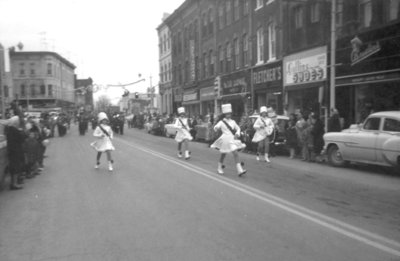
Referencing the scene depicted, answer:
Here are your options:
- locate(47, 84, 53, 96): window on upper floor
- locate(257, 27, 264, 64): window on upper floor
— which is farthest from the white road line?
locate(47, 84, 53, 96): window on upper floor

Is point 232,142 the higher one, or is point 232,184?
point 232,142

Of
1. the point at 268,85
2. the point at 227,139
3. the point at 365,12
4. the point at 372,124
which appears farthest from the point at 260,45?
the point at 227,139

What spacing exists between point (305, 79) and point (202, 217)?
1805 cm

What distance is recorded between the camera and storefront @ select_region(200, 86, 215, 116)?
3900cm

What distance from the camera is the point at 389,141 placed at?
1226cm

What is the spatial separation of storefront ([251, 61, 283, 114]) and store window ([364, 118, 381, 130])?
13749mm

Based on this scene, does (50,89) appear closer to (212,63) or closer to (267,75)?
(212,63)

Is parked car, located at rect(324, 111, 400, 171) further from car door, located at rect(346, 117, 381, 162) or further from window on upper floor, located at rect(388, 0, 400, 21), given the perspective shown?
window on upper floor, located at rect(388, 0, 400, 21)

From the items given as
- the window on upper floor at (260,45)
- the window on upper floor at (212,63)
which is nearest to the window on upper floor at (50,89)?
the window on upper floor at (212,63)

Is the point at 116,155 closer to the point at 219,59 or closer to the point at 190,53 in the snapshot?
the point at 219,59

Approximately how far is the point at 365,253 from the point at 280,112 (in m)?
22.1

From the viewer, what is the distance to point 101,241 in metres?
6.09

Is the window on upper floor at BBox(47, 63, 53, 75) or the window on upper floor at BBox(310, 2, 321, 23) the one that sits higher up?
the window on upper floor at BBox(47, 63, 53, 75)

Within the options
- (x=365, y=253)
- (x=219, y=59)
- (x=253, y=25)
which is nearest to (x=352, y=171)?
(x=365, y=253)
